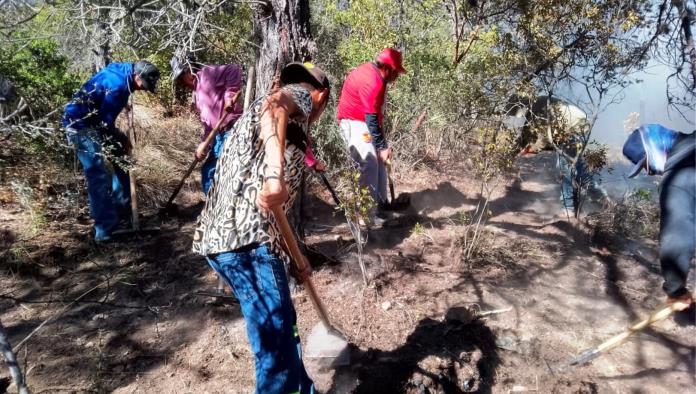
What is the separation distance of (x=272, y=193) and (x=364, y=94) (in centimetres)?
296

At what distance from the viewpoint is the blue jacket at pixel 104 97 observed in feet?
13.2

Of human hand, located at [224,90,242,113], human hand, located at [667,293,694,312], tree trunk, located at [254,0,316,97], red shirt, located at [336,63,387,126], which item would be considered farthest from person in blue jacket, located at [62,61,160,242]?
human hand, located at [667,293,694,312]

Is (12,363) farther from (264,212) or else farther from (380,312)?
(380,312)

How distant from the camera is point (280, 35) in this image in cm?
Answer: 327

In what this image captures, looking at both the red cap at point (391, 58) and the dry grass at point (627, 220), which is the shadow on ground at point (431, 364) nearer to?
the dry grass at point (627, 220)

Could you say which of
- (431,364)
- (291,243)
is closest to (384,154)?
(431,364)

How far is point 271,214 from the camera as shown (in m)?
1.97

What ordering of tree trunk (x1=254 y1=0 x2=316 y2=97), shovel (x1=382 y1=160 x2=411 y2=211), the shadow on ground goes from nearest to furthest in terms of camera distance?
the shadow on ground, tree trunk (x1=254 y1=0 x2=316 y2=97), shovel (x1=382 y1=160 x2=411 y2=211)

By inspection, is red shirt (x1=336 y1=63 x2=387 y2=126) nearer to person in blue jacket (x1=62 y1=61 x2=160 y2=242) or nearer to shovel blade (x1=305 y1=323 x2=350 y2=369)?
person in blue jacket (x1=62 y1=61 x2=160 y2=242)

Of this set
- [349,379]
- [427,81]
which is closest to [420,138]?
[427,81]

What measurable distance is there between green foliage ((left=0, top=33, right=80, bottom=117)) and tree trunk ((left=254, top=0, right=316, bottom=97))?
2272mm

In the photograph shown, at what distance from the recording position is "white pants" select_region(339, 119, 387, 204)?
15.4ft

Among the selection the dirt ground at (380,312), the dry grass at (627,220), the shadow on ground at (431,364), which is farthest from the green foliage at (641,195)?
the shadow on ground at (431,364)

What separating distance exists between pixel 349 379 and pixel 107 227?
2.99 metres
